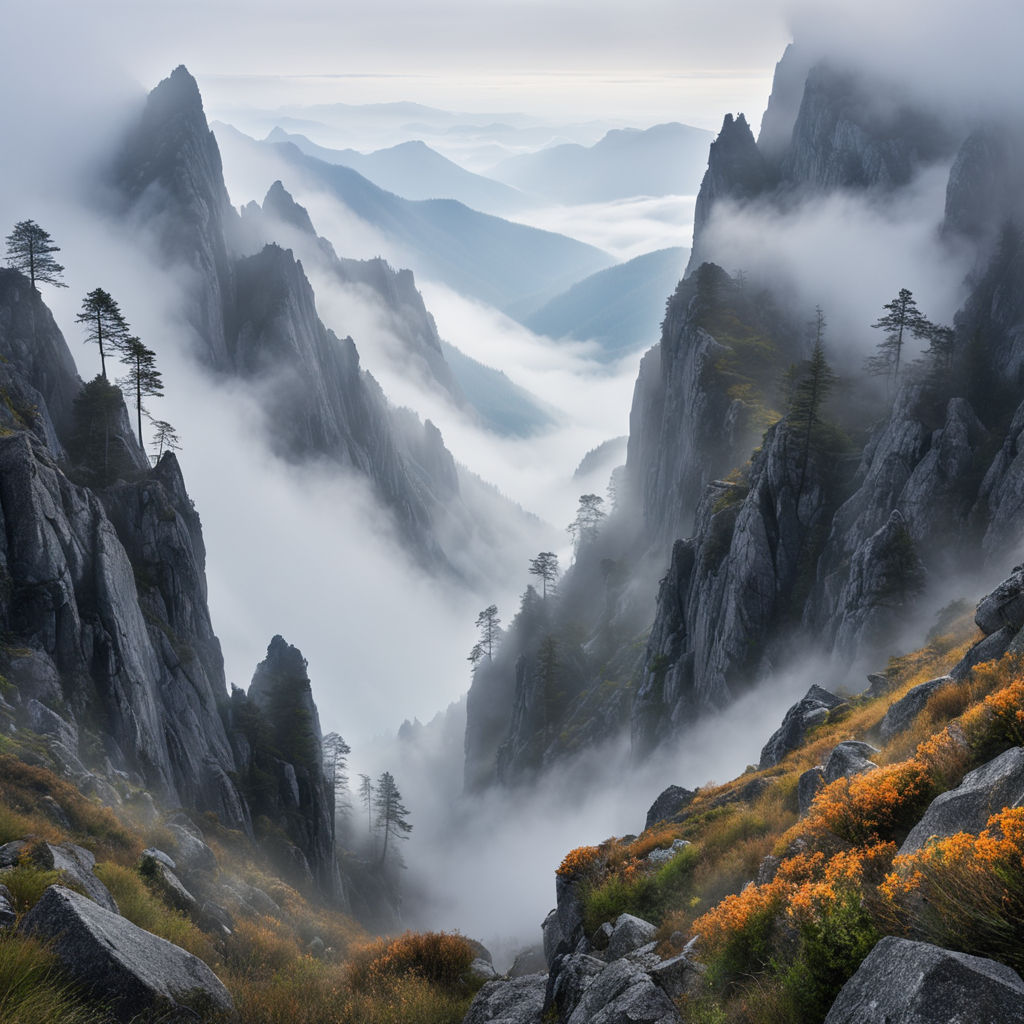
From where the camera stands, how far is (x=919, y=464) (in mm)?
46812

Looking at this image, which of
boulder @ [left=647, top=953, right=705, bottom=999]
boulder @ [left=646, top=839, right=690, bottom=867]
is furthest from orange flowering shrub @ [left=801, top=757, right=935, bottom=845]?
boulder @ [left=646, top=839, right=690, bottom=867]

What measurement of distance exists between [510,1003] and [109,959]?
7.75 meters

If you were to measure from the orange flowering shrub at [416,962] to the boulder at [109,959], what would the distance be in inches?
189

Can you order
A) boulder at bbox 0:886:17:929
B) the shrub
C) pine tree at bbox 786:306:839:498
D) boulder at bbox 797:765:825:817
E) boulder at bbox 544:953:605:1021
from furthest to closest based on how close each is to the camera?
1. pine tree at bbox 786:306:839:498
2. boulder at bbox 797:765:825:817
3. boulder at bbox 544:953:605:1021
4. boulder at bbox 0:886:17:929
5. the shrub

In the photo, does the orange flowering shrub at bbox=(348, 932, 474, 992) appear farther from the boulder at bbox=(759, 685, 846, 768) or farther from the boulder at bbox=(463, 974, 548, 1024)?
the boulder at bbox=(759, 685, 846, 768)

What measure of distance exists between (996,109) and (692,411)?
48.9m

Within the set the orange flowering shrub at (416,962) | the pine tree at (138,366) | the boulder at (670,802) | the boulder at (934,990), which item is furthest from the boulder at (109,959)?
the pine tree at (138,366)

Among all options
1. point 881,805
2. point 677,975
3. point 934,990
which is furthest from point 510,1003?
point 934,990

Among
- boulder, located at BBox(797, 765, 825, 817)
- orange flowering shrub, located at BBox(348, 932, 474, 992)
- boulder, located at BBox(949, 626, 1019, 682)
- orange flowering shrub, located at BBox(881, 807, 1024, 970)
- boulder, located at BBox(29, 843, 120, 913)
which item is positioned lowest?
orange flowering shrub, located at BBox(881, 807, 1024, 970)

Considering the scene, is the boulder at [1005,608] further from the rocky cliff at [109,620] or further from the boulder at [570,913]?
the rocky cliff at [109,620]

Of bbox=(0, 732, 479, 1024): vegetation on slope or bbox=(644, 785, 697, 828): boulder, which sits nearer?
bbox=(0, 732, 479, 1024): vegetation on slope

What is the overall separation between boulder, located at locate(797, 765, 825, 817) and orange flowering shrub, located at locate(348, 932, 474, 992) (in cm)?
911

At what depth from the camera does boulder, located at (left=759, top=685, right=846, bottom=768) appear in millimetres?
26109

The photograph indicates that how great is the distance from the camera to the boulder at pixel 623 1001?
398 inches
